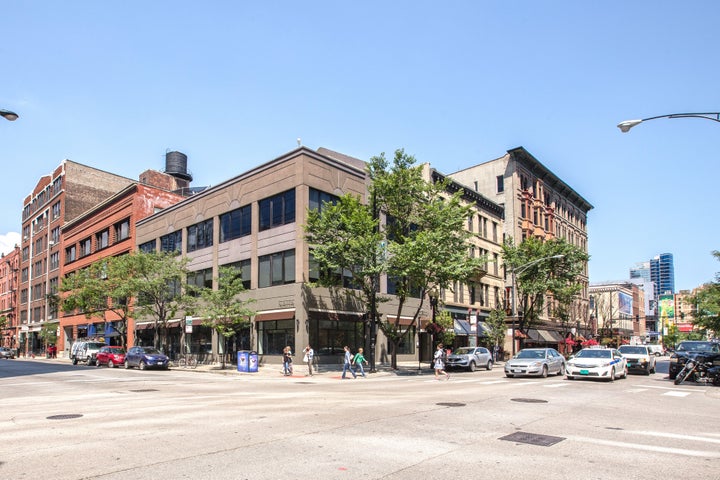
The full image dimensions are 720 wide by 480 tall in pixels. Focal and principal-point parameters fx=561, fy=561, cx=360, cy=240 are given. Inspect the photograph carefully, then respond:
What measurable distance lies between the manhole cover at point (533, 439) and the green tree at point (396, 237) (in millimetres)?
19353

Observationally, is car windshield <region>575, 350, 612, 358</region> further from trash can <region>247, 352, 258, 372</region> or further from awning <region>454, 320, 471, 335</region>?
awning <region>454, 320, 471, 335</region>

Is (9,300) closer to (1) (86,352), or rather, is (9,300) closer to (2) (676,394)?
(1) (86,352)

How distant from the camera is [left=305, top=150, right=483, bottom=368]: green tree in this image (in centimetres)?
2984

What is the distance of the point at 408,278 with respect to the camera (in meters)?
32.0

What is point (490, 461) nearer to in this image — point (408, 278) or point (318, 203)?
point (408, 278)

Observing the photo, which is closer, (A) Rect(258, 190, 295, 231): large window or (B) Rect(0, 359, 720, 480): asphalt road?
(B) Rect(0, 359, 720, 480): asphalt road

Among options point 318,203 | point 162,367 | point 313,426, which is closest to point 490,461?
point 313,426

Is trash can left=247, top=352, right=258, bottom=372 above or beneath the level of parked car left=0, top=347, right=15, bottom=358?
above

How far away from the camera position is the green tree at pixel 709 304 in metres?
39.2

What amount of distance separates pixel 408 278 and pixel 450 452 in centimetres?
2369

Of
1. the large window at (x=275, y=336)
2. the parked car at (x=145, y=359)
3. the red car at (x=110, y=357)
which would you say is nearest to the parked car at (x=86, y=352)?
the red car at (x=110, y=357)

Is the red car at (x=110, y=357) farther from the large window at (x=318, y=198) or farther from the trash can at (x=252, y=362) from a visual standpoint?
the large window at (x=318, y=198)

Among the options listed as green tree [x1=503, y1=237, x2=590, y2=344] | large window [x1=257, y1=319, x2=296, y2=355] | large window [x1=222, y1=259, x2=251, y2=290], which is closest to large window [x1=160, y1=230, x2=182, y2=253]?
large window [x1=222, y1=259, x2=251, y2=290]

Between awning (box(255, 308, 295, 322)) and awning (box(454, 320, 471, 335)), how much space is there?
Result: 56.9 ft
